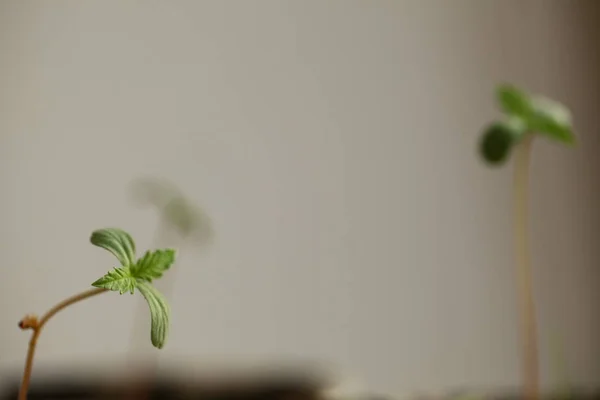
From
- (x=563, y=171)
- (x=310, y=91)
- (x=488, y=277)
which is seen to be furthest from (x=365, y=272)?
(x=563, y=171)

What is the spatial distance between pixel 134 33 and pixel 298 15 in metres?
0.33

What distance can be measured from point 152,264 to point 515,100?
15.7 inches

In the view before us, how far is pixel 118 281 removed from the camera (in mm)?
313

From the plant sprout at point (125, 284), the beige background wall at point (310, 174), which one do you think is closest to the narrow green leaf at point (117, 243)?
the plant sprout at point (125, 284)

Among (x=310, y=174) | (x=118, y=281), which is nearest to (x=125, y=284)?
(x=118, y=281)

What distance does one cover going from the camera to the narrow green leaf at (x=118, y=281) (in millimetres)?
301

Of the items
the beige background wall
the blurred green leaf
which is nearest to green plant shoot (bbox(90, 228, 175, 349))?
the blurred green leaf

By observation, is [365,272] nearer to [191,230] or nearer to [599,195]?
[599,195]

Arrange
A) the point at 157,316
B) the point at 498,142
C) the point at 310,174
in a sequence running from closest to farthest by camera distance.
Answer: the point at 157,316, the point at 498,142, the point at 310,174

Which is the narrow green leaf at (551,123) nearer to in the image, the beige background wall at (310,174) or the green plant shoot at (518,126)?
the green plant shoot at (518,126)

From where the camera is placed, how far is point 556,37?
154 cm

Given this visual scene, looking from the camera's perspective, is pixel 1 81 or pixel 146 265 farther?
pixel 1 81

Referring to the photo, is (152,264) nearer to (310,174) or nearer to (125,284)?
(125,284)

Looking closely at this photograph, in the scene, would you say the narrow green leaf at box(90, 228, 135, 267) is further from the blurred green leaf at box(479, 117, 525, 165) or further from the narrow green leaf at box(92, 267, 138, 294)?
the blurred green leaf at box(479, 117, 525, 165)
